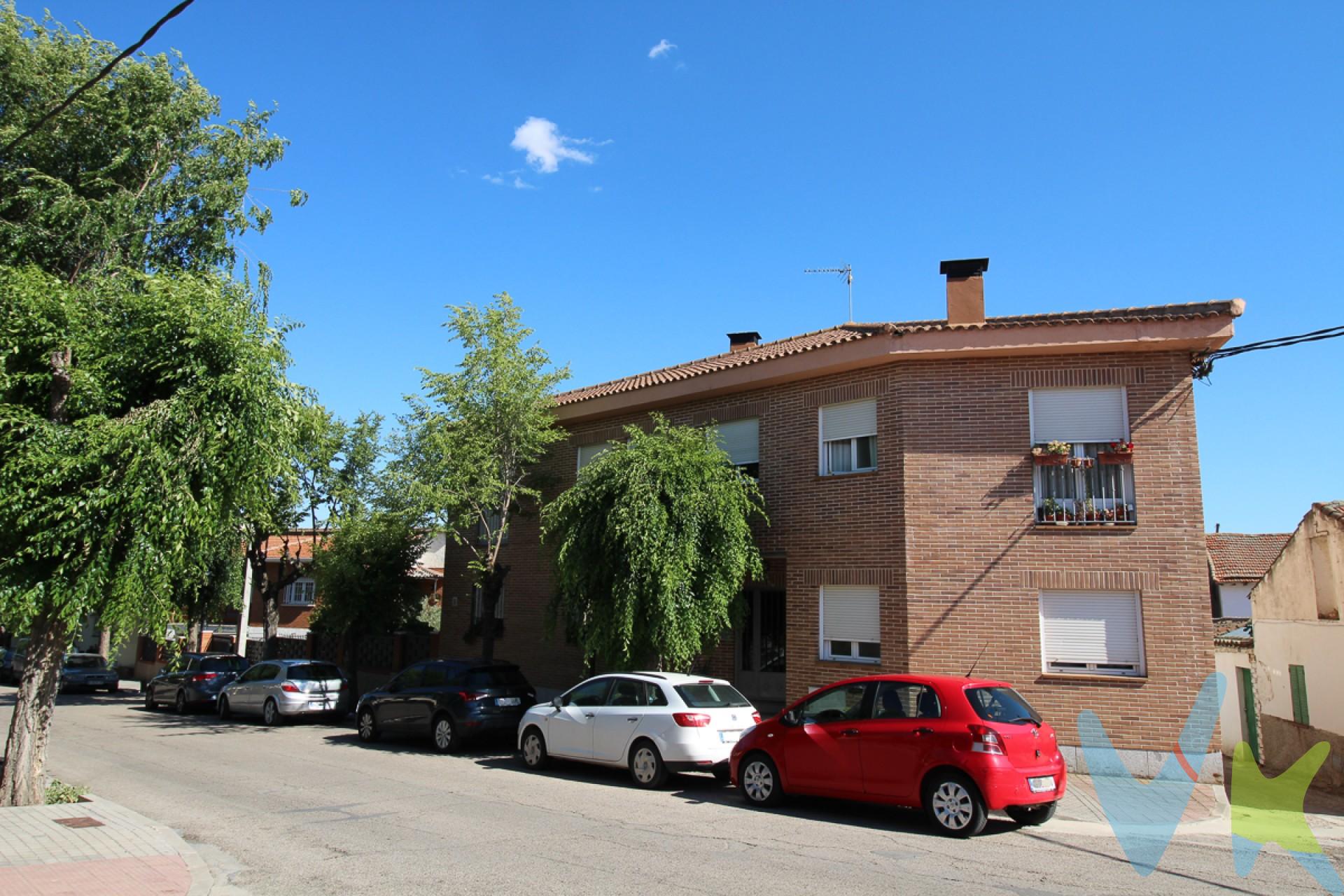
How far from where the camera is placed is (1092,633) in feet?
42.8

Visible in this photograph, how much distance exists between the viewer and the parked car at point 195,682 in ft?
70.5

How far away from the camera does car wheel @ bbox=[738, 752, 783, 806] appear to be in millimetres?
9984

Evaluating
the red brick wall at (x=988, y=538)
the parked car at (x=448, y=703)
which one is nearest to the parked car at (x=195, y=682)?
the parked car at (x=448, y=703)

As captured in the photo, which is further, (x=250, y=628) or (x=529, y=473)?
(x=250, y=628)

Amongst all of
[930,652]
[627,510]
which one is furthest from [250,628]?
[930,652]

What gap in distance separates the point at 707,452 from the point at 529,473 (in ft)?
20.7

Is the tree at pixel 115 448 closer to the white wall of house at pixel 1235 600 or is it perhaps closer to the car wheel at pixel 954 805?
the car wheel at pixel 954 805

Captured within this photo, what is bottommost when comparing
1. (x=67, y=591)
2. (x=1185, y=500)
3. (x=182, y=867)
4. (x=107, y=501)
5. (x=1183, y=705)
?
(x=182, y=867)

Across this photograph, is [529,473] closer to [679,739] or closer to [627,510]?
[627,510]

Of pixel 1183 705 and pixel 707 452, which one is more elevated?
pixel 707 452

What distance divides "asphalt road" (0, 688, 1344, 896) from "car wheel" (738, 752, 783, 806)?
0.29 metres

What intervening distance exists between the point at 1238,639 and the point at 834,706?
13440 mm

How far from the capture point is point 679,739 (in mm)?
11031

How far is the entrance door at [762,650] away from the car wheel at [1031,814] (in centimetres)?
733
